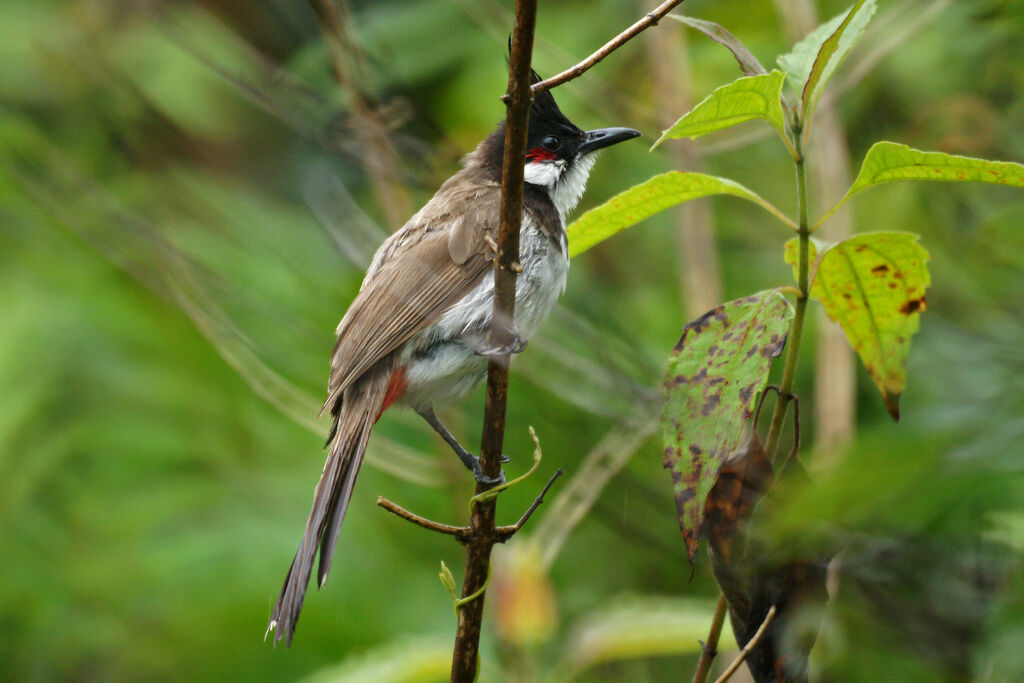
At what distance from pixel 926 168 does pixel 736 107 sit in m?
0.22

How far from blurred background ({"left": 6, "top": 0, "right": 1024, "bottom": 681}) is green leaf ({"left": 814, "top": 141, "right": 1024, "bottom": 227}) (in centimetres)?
100

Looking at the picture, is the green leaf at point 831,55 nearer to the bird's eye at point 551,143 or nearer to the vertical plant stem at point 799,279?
the vertical plant stem at point 799,279

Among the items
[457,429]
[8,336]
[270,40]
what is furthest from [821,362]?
[270,40]

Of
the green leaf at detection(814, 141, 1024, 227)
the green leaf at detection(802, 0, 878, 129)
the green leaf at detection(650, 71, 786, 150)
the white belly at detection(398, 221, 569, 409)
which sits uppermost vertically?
the white belly at detection(398, 221, 569, 409)

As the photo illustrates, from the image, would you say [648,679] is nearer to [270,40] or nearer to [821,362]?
[821,362]

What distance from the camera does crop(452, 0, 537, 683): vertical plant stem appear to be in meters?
1.22

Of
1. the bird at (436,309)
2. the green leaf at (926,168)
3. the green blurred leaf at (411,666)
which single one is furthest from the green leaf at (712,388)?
the bird at (436,309)

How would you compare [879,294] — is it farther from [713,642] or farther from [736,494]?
[713,642]

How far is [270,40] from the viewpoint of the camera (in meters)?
5.06

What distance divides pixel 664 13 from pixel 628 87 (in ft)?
10.4

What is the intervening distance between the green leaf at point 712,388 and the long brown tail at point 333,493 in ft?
2.13

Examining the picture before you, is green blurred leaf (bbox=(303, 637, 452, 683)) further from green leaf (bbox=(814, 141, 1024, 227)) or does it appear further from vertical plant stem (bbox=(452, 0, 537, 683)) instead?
green leaf (bbox=(814, 141, 1024, 227))

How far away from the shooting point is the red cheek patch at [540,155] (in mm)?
2844

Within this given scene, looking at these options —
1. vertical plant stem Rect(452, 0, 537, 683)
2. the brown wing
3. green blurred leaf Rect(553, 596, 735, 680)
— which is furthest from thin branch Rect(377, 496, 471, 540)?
the brown wing
